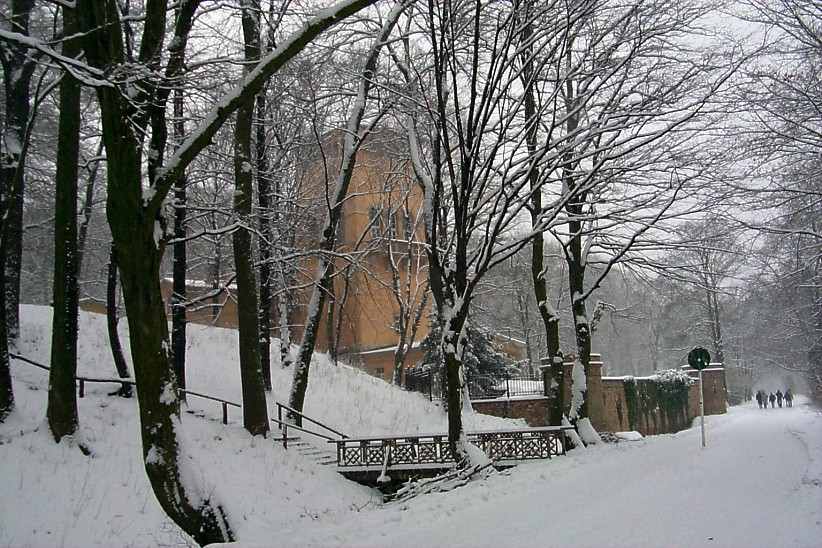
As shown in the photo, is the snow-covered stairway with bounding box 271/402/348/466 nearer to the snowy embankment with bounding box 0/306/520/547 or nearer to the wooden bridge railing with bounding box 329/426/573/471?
the wooden bridge railing with bounding box 329/426/573/471

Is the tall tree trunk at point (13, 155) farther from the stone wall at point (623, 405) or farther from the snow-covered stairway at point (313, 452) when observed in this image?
the stone wall at point (623, 405)

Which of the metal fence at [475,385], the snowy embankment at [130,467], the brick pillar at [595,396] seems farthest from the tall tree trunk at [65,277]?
the brick pillar at [595,396]

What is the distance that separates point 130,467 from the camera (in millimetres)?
11125

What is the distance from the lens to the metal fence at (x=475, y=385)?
2508cm

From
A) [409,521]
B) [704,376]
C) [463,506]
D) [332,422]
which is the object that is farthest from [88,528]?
[704,376]

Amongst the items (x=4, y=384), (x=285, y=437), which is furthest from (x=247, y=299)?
(x=4, y=384)

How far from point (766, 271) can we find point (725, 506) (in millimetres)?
10673

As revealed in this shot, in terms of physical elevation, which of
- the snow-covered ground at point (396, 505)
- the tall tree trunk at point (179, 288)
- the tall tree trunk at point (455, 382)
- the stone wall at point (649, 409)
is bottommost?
the stone wall at point (649, 409)

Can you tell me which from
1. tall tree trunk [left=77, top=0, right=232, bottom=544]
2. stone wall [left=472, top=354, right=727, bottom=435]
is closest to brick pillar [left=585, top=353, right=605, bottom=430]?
stone wall [left=472, top=354, right=727, bottom=435]

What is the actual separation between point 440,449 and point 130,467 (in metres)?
7.01

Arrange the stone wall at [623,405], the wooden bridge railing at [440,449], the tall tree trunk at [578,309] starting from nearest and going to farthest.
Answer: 1. the wooden bridge railing at [440,449]
2. the tall tree trunk at [578,309]
3. the stone wall at [623,405]

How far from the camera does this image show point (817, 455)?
12.1 m

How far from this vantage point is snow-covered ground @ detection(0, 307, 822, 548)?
6.64 meters

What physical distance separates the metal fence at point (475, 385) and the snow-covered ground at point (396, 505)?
941 cm
